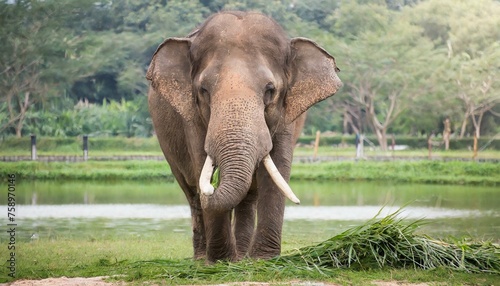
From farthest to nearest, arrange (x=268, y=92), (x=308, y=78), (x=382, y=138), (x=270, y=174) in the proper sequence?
(x=382, y=138) → (x=308, y=78) → (x=268, y=92) → (x=270, y=174)

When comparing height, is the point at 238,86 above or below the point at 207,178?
above

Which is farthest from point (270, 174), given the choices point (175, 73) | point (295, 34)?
point (295, 34)

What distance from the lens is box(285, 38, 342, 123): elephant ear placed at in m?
9.11

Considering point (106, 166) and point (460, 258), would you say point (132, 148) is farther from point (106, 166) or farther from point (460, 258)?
point (460, 258)

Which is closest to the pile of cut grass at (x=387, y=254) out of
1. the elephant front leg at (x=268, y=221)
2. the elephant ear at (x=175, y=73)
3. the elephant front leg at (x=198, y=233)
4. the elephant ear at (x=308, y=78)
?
the elephant front leg at (x=268, y=221)

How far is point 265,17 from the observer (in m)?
9.05

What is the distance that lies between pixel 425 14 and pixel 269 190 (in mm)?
52265

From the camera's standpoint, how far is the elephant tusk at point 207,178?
771 centimetres

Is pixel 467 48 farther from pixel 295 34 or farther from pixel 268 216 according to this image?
pixel 268 216

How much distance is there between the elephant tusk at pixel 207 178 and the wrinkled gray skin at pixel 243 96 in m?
0.07

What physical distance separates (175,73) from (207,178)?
1497 mm

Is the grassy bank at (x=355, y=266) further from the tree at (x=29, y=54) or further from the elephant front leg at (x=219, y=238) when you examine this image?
the tree at (x=29, y=54)

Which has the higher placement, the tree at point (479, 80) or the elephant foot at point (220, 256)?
the tree at point (479, 80)

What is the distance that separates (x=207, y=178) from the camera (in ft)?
26.2
